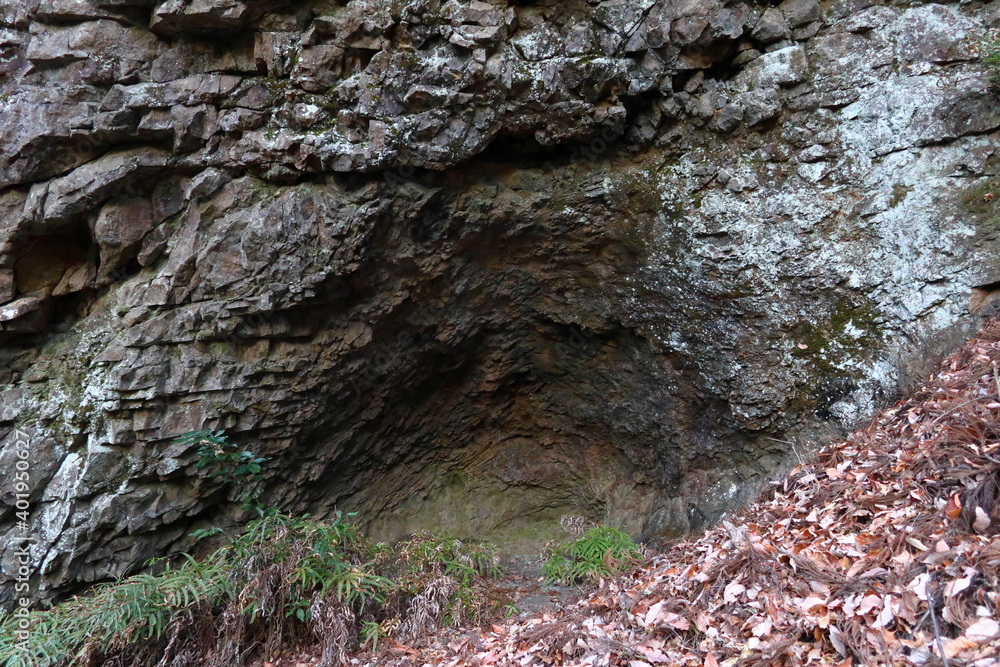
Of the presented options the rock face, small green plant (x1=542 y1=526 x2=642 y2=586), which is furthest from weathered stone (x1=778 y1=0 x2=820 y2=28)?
small green plant (x1=542 y1=526 x2=642 y2=586)

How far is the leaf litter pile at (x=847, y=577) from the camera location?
223 cm

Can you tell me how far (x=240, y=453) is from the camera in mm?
5656

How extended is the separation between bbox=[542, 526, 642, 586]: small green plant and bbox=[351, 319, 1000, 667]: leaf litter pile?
906mm

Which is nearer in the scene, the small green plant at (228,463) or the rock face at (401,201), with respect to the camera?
the rock face at (401,201)

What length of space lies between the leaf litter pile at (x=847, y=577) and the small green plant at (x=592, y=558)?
0.91m

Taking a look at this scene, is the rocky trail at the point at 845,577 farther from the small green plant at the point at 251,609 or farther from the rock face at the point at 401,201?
the rock face at the point at 401,201

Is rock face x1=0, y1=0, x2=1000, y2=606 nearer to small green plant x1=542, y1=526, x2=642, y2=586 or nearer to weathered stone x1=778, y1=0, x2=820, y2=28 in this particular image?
weathered stone x1=778, y1=0, x2=820, y2=28

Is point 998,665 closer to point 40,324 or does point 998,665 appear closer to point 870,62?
point 870,62

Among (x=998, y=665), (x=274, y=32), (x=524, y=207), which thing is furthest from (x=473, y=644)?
(x=274, y=32)

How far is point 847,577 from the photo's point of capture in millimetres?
2607

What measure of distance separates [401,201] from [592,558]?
4077mm

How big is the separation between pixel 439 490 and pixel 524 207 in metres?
3.99

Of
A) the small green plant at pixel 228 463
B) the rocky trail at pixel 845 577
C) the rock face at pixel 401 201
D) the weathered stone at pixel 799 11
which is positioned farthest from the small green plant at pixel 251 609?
the weathered stone at pixel 799 11

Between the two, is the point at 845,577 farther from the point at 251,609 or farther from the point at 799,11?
the point at 799,11
